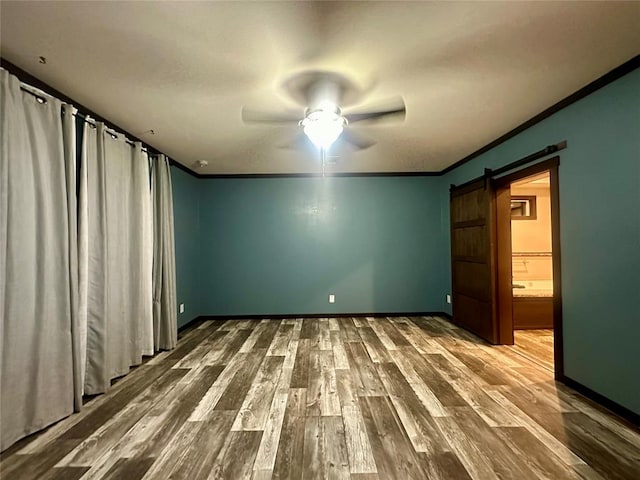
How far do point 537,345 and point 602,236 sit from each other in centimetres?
193

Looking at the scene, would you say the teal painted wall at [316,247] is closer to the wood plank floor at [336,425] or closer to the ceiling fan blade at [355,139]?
the ceiling fan blade at [355,139]

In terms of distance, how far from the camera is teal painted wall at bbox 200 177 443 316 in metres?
4.88

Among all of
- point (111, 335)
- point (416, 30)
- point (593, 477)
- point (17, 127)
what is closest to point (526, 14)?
point (416, 30)

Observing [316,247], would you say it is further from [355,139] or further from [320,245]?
[355,139]

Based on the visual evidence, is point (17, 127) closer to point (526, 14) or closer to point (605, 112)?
point (526, 14)

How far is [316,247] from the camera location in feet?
16.1

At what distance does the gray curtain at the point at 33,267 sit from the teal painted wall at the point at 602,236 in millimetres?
3876

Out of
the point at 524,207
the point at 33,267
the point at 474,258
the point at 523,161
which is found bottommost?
the point at 474,258

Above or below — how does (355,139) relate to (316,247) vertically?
above

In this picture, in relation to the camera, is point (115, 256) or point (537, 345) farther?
point (537, 345)

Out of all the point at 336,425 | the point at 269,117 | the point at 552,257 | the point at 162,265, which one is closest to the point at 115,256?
the point at 162,265

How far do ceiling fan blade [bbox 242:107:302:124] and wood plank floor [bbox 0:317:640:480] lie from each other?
218 cm

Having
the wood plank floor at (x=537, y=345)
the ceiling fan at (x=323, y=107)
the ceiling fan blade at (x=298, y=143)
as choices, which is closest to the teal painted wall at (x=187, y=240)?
the ceiling fan blade at (x=298, y=143)

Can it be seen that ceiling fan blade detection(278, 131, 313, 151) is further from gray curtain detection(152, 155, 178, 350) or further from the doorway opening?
the doorway opening
